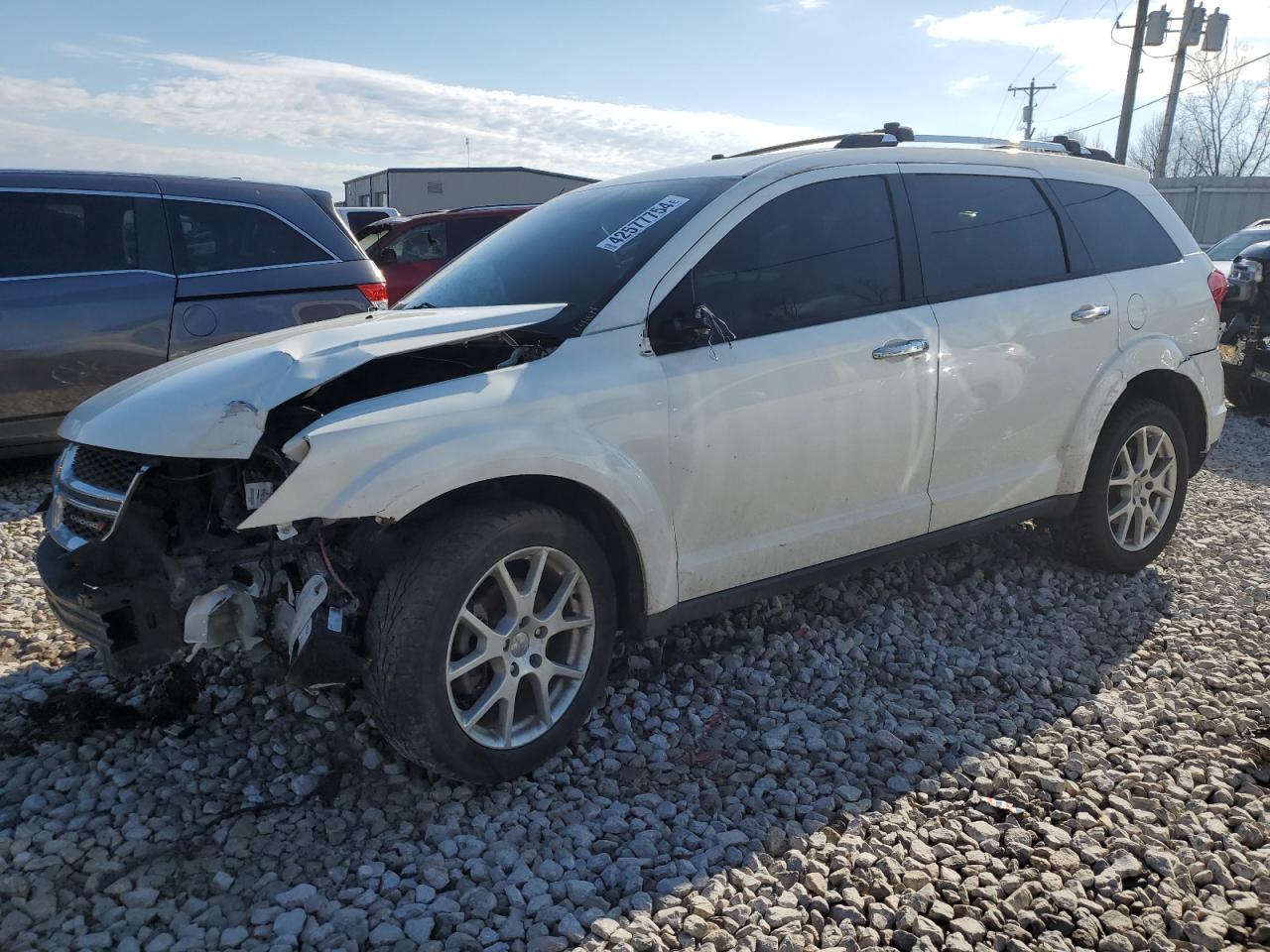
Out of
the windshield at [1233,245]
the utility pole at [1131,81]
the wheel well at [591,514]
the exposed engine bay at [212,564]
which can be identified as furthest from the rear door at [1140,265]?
the utility pole at [1131,81]

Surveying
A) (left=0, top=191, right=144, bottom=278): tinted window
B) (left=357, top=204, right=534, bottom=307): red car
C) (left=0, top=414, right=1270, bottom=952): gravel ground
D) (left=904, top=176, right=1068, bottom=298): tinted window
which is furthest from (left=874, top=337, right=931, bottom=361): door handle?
(left=357, top=204, right=534, bottom=307): red car

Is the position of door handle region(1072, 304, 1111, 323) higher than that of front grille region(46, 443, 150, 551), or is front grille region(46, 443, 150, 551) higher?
door handle region(1072, 304, 1111, 323)

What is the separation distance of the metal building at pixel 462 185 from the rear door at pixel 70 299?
25.2 meters

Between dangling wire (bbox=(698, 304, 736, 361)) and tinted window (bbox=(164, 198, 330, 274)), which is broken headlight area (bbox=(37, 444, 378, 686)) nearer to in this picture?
dangling wire (bbox=(698, 304, 736, 361))

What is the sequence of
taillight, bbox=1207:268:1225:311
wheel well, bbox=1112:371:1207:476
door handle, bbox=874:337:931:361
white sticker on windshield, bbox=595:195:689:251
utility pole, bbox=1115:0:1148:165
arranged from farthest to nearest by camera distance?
utility pole, bbox=1115:0:1148:165, taillight, bbox=1207:268:1225:311, wheel well, bbox=1112:371:1207:476, door handle, bbox=874:337:931:361, white sticker on windshield, bbox=595:195:689:251

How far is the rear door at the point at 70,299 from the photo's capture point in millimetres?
5797

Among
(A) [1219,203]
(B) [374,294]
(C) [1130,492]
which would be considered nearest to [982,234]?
(C) [1130,492]

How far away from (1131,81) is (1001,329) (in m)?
23.1

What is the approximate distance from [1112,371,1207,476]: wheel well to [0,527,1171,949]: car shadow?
951 millimetres

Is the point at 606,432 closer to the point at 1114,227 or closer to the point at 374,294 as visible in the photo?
the point at 1114,227

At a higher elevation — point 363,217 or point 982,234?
point 363,217

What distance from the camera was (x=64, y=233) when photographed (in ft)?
19.7

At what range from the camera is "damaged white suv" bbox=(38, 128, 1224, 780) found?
9.35 feet

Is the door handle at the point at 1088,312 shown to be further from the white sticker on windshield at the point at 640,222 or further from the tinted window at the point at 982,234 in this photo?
the white sticker on windshield at the point at 640,222
